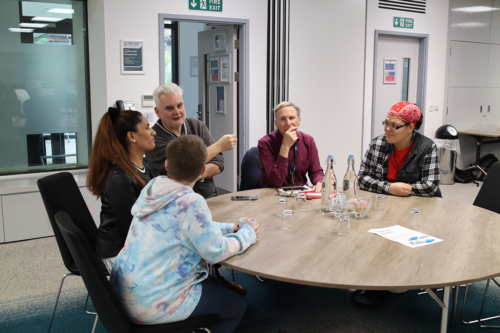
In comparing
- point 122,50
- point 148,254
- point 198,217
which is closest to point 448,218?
point 198,217

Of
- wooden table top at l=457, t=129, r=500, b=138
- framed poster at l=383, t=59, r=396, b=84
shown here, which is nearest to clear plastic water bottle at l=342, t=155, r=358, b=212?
framed poster at l=383, t=59, r=396, b=84

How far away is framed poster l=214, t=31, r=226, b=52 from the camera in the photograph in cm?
565

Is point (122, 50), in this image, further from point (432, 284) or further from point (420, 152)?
point (432, 284)

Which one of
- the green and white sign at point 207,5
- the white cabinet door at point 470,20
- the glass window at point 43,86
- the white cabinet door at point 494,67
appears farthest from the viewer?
the white cabinet door at point 494,67

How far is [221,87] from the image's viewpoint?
585 centimetres

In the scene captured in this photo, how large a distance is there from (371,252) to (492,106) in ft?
23.8

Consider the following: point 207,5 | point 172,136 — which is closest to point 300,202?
point 172,136

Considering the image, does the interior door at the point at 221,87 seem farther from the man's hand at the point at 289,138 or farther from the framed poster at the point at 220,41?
the man's hand at the point at 289,138

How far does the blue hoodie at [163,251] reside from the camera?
169cm

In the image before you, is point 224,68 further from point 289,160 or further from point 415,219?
point 415,219

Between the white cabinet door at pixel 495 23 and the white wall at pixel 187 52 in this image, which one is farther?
the white wall at pixel 187 52

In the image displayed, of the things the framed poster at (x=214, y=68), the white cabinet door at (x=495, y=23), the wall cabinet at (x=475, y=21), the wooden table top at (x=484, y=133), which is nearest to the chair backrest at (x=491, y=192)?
the framed poster at (x=214, y=68)

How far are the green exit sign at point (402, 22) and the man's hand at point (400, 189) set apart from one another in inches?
172

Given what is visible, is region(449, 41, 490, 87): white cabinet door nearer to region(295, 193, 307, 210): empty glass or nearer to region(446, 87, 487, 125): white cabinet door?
region(446, 87, 487, 125): white cabinet door
